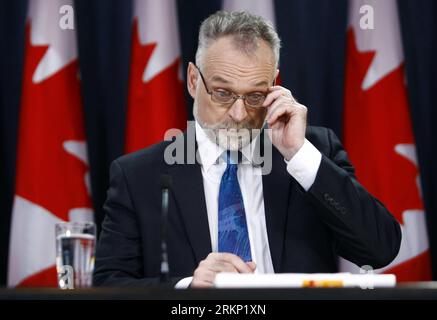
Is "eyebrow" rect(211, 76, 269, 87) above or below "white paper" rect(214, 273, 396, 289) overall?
above

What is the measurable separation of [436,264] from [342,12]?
3.62 feet

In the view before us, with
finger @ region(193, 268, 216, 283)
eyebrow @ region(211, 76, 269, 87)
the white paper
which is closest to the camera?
the white paper

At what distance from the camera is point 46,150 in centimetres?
298

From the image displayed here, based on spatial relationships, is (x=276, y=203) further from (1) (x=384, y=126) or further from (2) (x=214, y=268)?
(1) (x=384, y=126)

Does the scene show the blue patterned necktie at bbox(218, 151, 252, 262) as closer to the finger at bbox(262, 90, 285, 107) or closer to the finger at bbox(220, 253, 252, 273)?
the finger at bbox(262, 90, 285, 107)

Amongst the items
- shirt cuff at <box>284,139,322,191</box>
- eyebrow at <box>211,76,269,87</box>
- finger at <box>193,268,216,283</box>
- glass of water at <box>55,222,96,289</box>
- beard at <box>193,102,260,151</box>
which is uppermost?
eyebrow at <box>211,76,269,87</box>

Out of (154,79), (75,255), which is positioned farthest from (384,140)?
(75,255)

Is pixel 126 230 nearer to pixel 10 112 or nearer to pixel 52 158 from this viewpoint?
pixel 52 158

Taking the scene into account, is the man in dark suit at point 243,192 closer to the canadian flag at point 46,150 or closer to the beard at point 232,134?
the beard at point 232,134

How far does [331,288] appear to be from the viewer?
4.11ft

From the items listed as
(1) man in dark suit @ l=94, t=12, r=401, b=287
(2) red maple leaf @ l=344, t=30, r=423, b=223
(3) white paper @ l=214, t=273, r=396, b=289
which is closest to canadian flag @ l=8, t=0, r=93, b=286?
(1) man in dark suit @ l=94, t=12, r=401, b=287

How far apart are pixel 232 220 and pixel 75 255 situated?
66 cm

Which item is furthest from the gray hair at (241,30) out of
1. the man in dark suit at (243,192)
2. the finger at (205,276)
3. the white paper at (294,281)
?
the white paper at (294,281)

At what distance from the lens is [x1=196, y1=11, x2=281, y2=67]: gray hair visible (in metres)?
2.43
